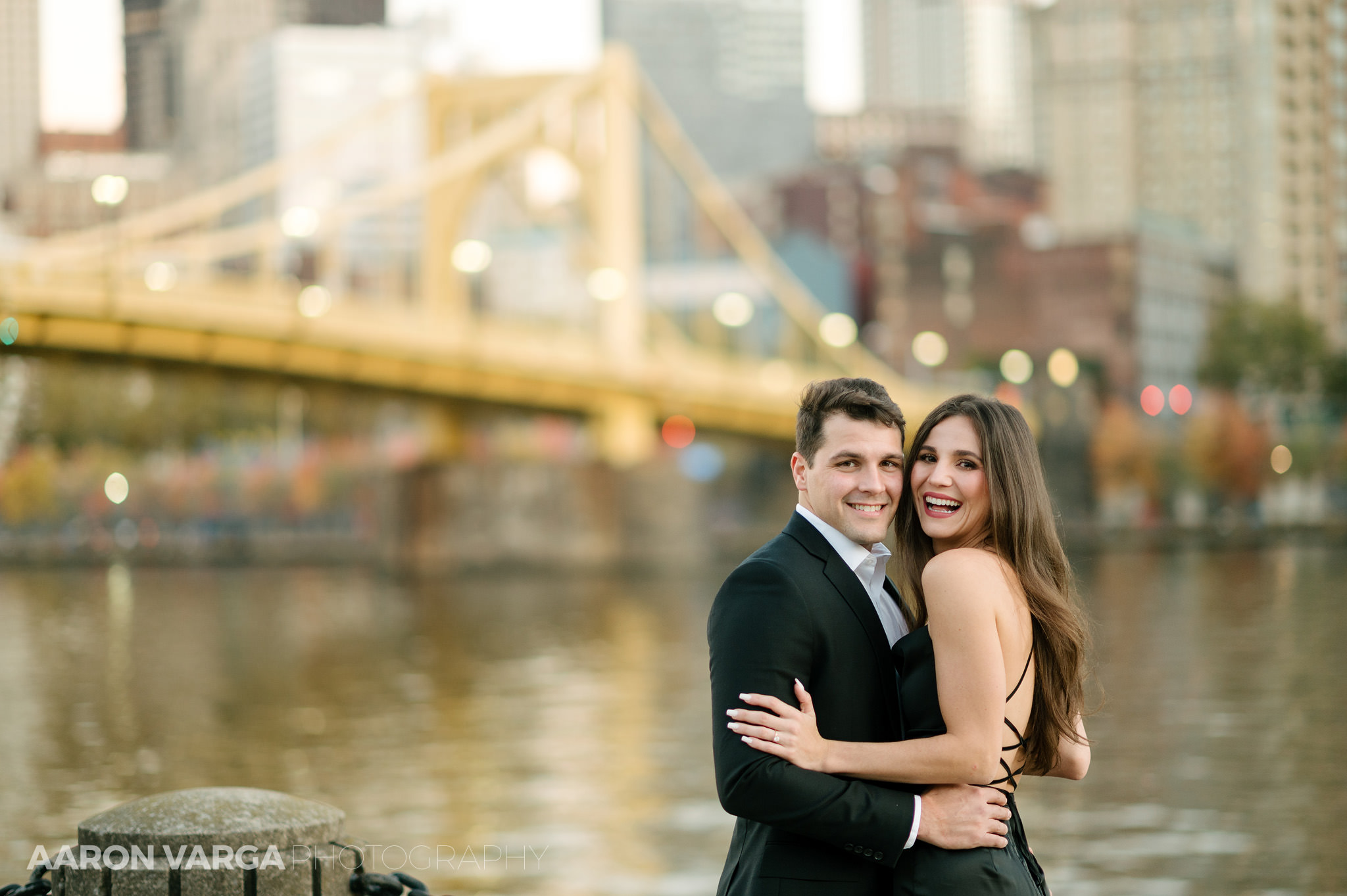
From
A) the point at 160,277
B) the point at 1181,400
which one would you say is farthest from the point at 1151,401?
the point at 160,277

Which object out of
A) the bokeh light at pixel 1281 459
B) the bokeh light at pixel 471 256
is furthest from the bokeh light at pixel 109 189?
the bokeh light at pixel 1281 459

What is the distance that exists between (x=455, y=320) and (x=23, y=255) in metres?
10.6

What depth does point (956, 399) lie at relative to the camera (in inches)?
132

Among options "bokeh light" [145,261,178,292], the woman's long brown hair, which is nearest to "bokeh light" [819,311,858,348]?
"bokeh light" [145,261,178,292]

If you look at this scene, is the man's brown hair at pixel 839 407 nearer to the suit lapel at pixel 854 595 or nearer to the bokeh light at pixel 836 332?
the suit lapel at pixel 854 595

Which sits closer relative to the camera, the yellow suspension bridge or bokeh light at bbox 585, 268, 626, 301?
the yellow suspension bridge

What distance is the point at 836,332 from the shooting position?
2675 inches

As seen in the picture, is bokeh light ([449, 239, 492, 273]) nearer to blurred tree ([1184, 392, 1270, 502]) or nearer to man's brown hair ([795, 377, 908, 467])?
blurred tree ([1184, 392, 1270, 502])

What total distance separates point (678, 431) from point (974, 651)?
52343 mm

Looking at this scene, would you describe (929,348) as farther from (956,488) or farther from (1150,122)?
(956,488)

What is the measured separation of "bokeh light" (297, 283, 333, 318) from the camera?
117 feet

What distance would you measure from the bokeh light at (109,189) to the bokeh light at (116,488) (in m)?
43.3

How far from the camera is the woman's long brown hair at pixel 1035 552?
324 cm

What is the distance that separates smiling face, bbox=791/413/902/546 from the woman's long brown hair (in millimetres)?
152
